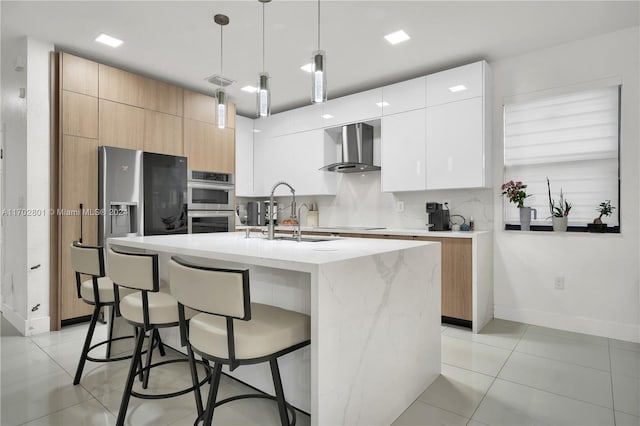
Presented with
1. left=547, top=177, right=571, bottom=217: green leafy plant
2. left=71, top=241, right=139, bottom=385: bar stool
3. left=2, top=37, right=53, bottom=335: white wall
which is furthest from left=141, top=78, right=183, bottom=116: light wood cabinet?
left=547, top=177, right=571, bottom=217: green leafy plant

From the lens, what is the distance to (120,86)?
3676mm

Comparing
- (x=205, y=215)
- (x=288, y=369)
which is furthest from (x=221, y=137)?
(x=288, y=369)

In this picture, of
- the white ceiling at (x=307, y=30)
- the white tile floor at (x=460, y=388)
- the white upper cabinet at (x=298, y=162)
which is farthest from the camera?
the white upper cabinet at (x=298, y=162)

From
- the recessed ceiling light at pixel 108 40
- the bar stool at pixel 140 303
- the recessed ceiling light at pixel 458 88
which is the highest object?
the recessed ceiling light at pixel 108 40

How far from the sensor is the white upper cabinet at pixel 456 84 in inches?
134

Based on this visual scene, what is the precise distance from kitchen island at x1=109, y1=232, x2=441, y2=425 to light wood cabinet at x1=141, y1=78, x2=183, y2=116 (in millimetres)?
2244

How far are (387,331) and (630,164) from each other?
8.89 ft

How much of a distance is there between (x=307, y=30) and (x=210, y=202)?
2410mm

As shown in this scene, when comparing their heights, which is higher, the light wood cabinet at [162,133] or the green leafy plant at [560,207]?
the light wood cabinet at [162,133]

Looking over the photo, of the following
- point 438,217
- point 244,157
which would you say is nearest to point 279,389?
point 438,217

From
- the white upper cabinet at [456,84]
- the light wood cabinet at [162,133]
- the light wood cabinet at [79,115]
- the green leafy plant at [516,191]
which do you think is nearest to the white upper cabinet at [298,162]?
the light wood cabinet at [162,133]

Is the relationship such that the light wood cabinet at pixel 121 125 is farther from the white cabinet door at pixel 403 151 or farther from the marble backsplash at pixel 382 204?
the white cabinet door at pixel 403 151

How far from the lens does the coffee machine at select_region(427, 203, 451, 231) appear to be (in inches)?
142

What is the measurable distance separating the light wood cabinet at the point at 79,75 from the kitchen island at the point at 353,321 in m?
2.04
